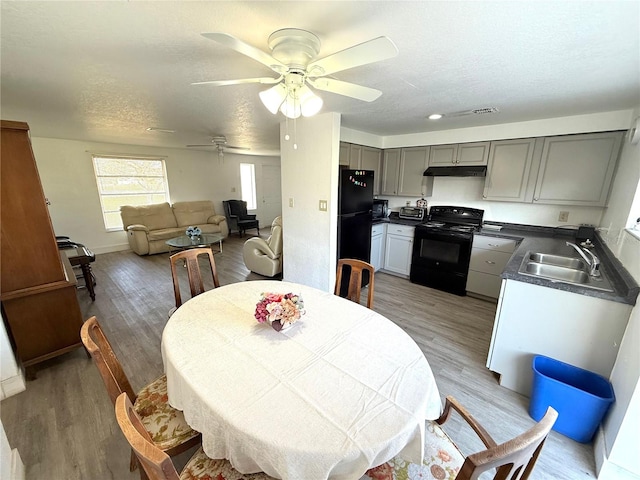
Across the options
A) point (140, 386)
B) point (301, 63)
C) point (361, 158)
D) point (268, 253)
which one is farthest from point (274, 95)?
point (268, 253)

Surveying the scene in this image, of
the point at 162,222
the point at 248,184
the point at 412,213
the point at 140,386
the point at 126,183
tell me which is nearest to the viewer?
the point at 140,386

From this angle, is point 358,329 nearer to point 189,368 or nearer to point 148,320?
point 189,368

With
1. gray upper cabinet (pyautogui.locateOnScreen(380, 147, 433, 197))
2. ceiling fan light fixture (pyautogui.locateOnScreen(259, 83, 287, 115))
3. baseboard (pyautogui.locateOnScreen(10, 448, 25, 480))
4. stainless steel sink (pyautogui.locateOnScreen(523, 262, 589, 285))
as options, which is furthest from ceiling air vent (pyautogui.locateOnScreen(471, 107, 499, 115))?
baseboard (pyautogui.locateOnScreen(10, 448, 25, 480))

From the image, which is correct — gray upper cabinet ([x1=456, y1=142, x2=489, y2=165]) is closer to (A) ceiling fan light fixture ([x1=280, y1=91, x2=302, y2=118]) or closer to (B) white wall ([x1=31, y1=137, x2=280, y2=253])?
(A) ceiling fan light fixture ([x1=280, y1=91, x2=302, y2=118])

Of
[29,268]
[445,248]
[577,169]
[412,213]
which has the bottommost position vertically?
[445,248]

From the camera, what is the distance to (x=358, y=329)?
1.39 m

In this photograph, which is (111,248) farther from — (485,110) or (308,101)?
(485,110)

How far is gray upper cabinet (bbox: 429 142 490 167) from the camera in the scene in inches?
130

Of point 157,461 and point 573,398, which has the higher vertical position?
point 157,461

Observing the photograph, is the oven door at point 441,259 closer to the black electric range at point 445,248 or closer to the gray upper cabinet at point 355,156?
the black electric range at point 445,248

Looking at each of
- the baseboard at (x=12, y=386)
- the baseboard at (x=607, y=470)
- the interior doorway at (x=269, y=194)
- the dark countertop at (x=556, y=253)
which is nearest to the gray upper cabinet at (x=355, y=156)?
the dark countertop at (x=556, y=253)

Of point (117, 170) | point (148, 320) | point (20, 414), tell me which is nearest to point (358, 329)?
point (20, 414)

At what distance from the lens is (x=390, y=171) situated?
414cm

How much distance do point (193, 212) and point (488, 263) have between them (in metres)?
5.94
